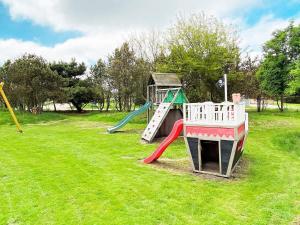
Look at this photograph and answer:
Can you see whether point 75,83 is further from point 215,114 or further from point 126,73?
point 215,114

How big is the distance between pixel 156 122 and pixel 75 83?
26.6 m

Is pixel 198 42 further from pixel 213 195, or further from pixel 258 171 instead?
pixel 213 195

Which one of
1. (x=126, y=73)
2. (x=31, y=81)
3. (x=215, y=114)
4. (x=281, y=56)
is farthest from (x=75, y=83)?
(x=215, y=114)

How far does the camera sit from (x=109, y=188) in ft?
24.1

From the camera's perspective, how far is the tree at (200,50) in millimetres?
22047

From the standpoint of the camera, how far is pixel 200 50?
2236 cm

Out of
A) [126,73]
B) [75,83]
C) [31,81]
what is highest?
[126,73]

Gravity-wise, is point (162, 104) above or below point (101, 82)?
below

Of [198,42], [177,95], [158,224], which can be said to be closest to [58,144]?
[177,95]

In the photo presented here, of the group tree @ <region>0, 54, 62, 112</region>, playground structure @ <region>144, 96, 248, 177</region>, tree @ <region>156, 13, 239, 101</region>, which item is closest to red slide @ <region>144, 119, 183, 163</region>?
playground structure @ <region>144, 96, 248, 177</region>

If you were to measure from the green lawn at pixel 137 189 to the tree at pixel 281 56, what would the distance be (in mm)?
6874

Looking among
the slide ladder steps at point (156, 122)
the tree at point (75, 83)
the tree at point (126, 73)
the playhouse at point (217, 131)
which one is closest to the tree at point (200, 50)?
the slide ladder steps at point (156, 122)

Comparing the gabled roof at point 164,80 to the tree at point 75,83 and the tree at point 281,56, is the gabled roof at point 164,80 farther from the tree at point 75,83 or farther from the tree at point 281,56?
the tree at point 75,83

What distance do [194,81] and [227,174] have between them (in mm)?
17397
